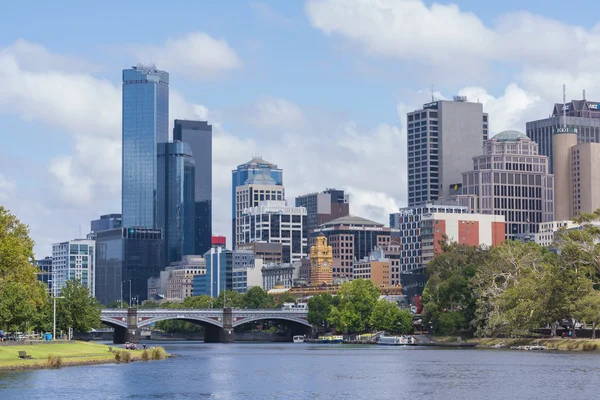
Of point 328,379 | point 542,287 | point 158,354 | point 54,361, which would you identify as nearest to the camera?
point 328,379

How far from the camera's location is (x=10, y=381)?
106m

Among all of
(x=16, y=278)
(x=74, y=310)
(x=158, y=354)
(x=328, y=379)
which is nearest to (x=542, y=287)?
(x=158, y=354)

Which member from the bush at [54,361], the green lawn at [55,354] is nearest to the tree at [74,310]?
the green lawn at [55,354]

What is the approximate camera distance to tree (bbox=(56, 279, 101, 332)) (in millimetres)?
169375

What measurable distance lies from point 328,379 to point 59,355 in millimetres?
31126

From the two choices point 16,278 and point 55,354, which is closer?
point 55,354

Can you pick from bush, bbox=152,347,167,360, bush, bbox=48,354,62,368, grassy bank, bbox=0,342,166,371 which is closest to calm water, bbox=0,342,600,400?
bush, bbox=48,354,62,368

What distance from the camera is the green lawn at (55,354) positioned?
122 meters

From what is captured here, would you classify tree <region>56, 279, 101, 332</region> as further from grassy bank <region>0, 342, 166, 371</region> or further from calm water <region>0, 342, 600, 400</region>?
calm water <region>0, 342, 600, 400</region>

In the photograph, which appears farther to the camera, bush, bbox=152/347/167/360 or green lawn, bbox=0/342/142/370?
bush, bbox=152/347/167/360

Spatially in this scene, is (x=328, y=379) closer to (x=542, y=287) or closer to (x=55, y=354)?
(x=55, y=354)

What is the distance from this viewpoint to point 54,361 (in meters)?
126

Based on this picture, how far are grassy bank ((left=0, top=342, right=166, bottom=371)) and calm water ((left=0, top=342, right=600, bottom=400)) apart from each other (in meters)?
2.19

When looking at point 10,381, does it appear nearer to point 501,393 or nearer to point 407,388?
point 407,388
